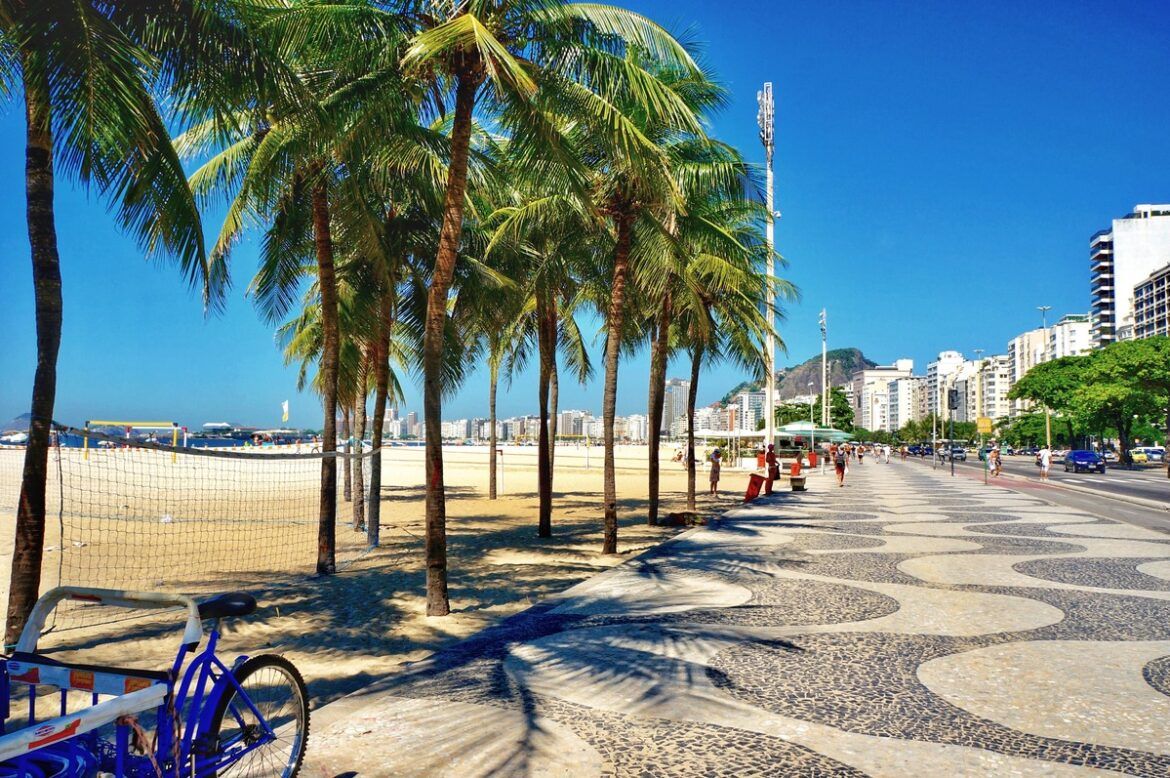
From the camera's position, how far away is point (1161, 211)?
388 feet

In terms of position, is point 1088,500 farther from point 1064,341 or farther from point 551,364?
point 1064,341

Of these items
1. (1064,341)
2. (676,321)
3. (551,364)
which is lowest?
(551,364)

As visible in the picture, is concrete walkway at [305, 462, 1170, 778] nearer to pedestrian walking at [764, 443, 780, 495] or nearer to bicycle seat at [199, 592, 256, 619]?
bicycle seat at [199, 592, 256, 619]

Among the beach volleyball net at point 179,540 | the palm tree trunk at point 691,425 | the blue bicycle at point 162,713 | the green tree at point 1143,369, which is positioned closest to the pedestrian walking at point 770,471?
the palm tree trunk at point 691,425

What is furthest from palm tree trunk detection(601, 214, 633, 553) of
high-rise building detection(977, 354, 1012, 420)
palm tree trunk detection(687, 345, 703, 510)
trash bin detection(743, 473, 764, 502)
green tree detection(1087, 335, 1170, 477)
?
high-rise building detection(977, 354, 1012, 420)

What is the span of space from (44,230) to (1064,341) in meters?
167

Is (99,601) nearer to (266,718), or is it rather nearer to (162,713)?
(162,713)

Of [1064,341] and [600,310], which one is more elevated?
[1064,341]

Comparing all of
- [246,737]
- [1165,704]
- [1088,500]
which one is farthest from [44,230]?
[1088,500]

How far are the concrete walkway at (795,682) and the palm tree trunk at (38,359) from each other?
3.06 meters

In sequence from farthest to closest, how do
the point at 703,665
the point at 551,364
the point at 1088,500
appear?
the point at 1088,500 → the point at 551,364 → the point at 703,665

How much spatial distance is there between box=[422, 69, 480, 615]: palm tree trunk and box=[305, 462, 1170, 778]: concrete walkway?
1081 millimetres

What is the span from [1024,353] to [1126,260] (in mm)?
56373

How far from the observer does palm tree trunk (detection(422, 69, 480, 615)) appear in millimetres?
7875
